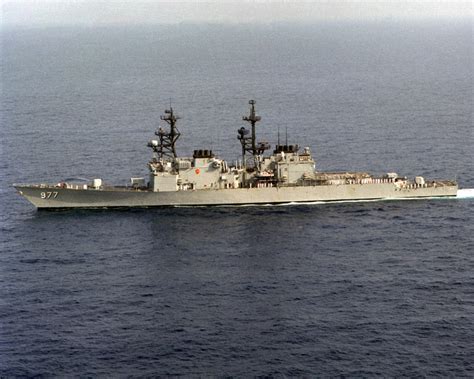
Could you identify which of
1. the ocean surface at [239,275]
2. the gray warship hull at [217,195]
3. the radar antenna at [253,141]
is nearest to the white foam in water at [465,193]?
the ocean surface at [239,275]

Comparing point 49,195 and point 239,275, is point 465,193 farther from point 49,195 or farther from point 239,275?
point 49,195

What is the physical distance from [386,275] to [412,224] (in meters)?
17.1

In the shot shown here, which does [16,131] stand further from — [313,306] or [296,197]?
[313,306]

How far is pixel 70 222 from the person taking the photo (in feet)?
313

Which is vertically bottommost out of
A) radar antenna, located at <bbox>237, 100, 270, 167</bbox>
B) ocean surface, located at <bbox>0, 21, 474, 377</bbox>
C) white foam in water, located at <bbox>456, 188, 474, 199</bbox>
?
ocean surface, located at <bbox>0, 21, 474, 377</bbox>

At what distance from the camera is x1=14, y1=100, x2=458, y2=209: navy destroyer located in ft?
331

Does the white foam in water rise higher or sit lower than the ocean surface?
higher

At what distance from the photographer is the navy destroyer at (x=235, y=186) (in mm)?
101000

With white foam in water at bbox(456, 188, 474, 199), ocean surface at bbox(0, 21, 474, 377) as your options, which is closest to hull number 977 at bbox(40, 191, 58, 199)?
ocean surface at bbox(0, 21, 474, 377)

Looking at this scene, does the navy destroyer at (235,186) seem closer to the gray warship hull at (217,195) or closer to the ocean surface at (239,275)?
the gray warship hull at (217,195)

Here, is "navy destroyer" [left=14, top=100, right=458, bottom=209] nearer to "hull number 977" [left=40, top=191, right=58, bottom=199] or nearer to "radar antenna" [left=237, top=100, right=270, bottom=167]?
Result: "hull number 977" [left=40, top=191, right=58, bottom=199]

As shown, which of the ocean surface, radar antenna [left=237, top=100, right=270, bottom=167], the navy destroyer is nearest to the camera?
the ocean surface

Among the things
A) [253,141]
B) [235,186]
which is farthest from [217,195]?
Answer: [253,141]

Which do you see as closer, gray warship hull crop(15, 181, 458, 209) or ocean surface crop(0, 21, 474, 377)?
ocean surface crop(0, 21, 474, 377)
